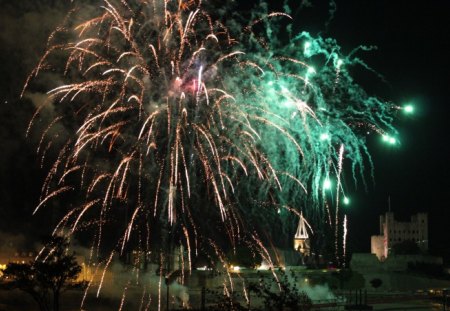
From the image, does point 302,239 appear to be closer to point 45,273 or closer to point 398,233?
point 398,233

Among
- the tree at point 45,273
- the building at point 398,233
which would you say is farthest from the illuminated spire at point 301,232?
the tree at point 45,273

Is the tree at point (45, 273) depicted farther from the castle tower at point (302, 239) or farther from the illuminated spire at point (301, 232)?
the illuminated spire at point (301, 232)

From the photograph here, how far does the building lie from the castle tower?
15.6m

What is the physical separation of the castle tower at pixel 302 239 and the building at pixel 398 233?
1564cm

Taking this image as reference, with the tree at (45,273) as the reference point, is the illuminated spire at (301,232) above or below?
above

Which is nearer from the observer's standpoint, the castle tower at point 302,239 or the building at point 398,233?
the castle tower at point 302,239

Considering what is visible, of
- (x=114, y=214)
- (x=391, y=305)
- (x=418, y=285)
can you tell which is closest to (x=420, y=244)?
(x=418, y=285)

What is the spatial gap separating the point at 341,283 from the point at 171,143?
26684 mm

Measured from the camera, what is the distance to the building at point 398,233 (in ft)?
231

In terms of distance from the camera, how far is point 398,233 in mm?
71312

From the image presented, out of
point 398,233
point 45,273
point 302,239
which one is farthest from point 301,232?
point 45,273

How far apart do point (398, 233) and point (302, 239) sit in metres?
18.6

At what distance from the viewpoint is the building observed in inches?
2776

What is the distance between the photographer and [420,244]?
70.9 metres
